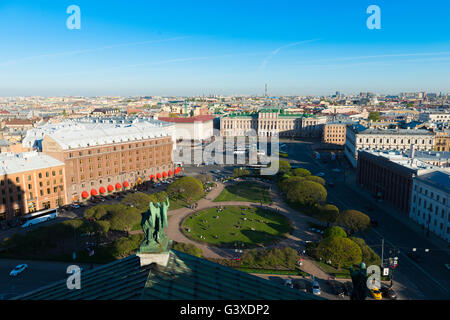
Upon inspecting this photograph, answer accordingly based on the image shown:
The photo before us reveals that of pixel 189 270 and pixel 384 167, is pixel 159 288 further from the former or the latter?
pixel 384 167

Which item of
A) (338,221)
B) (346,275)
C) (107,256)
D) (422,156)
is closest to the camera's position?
(346,275)

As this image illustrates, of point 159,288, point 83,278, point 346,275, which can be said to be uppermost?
point 159,288

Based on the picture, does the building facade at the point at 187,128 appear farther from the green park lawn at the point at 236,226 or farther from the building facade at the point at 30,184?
the green park lawn at the point at 236,226

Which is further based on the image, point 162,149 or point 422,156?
point 162,149

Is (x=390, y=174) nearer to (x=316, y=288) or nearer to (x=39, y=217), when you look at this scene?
(x=316, y=288)

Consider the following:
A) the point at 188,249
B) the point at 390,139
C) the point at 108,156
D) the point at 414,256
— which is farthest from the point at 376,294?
the point at 390,139

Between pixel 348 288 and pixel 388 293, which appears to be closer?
pixel 388 293

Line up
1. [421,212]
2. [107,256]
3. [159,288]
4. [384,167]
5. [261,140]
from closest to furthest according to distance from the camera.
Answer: [159,288]
[107,256]
[421,212]
[384,167]
[261,140]
